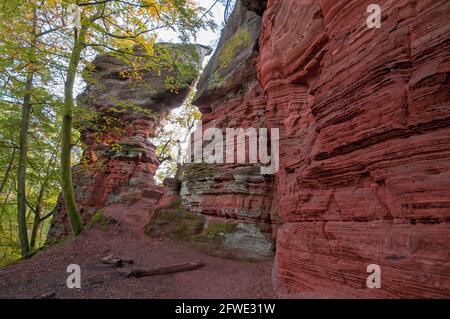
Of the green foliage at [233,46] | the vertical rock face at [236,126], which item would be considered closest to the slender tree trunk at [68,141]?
the vertical rock face at [236,126]

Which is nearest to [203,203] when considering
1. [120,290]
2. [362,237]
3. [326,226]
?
[120,290]

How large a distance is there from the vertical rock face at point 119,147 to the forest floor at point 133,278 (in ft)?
20.9

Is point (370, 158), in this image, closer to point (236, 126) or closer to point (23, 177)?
point (236, 126)

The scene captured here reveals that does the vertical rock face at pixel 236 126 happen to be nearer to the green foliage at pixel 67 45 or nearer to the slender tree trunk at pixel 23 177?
the green foliage at pixel 67 45

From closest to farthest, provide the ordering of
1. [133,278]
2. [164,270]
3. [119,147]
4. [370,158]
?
[370,158] → [133,278] → [164,270] → [119,147]

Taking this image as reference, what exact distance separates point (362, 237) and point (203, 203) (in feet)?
28.2

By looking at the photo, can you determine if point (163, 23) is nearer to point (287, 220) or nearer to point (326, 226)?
point (287, 220)

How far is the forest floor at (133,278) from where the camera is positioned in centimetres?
659

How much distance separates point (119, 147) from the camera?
655 inches

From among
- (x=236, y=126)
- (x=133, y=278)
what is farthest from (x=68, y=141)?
(x=236, y=126)

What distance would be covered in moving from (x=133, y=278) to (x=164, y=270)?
90 cm

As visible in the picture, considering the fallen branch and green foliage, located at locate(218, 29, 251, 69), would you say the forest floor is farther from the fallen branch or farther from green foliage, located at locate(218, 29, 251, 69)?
green foliage, located at locate(218, 29, 251, 69)

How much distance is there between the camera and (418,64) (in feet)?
11.8
